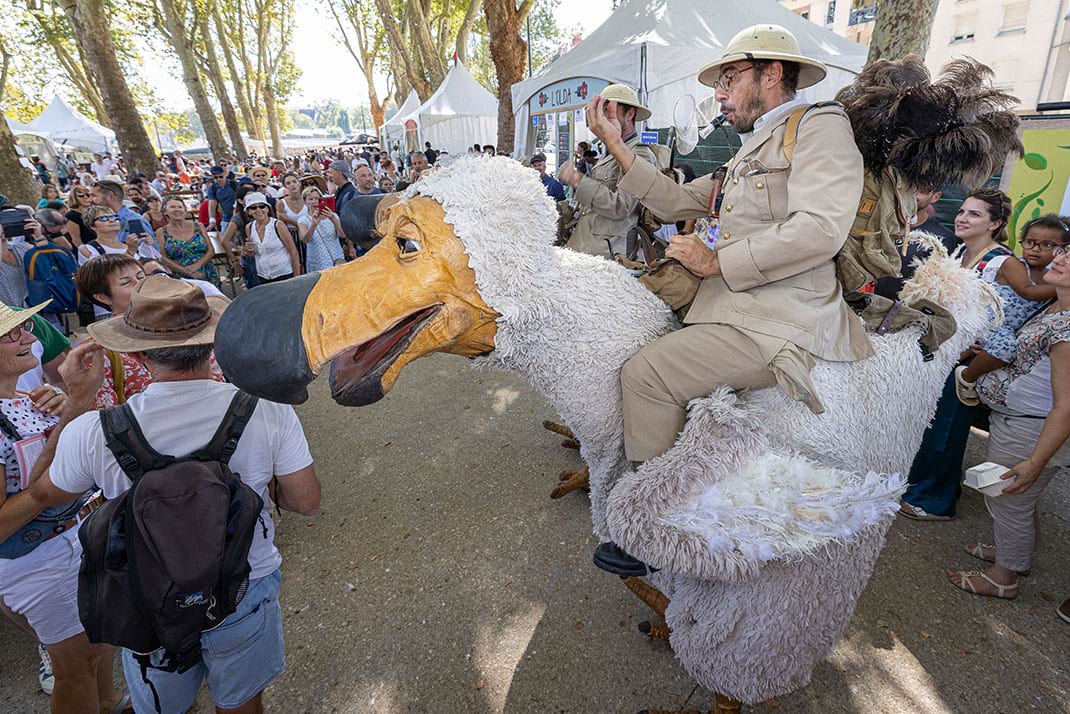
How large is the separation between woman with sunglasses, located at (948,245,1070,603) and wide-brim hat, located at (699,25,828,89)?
63.0 inches

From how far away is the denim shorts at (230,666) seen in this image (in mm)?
1632

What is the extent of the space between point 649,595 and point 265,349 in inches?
77.9

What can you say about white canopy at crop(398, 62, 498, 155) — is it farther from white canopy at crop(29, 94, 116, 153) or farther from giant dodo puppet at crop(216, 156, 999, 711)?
white canopy at crop(29, 94, 116, 153)

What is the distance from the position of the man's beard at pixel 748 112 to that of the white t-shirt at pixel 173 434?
172 centimetres

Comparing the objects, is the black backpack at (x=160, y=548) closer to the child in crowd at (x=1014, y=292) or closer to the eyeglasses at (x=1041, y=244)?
the child in crowd at (x=1014, y=292)

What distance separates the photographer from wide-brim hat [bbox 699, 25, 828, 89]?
154 cm

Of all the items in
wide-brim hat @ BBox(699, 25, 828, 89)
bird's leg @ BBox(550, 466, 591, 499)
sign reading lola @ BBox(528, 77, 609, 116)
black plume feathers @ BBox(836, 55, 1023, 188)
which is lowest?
bird's leg @ BBox(550, 466, 591, 499)

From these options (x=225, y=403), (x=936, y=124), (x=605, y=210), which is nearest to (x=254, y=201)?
(x=605, y=210)

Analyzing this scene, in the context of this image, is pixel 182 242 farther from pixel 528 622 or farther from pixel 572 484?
pixel 528 622

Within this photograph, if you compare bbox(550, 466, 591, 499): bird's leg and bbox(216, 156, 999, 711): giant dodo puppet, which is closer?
bbox(216, 156, 999, 711): giant dodo puppet

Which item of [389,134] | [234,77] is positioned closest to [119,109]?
[389,134]

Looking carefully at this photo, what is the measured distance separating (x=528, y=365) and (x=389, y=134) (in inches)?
963

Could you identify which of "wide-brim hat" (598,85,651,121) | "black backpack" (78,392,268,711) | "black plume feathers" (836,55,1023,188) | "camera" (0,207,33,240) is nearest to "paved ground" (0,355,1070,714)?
"black backpack" (78,392,268,711)

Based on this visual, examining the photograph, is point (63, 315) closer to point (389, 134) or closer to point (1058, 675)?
point (1058, 675)
